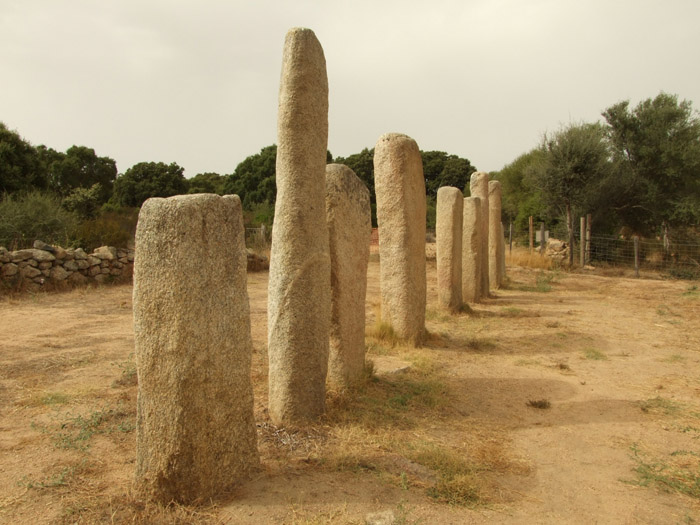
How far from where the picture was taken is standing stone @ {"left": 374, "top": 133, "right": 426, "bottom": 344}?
570 centimetres

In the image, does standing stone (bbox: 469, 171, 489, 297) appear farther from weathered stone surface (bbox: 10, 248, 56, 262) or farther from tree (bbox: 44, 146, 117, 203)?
tree (bbox: 44, 146, 117, 203)

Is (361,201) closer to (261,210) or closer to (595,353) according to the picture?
(595,353)

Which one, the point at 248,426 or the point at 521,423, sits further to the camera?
the point at 521,423

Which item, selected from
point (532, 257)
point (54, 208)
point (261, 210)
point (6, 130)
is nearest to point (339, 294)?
point (54, 208)

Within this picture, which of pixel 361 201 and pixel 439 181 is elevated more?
pixel 439 181

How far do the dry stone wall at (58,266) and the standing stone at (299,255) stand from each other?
741cm

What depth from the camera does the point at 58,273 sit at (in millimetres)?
9383

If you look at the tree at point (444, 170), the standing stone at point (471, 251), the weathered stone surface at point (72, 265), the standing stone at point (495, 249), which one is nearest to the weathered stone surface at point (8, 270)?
the weathered stone surface at point (72, 265)

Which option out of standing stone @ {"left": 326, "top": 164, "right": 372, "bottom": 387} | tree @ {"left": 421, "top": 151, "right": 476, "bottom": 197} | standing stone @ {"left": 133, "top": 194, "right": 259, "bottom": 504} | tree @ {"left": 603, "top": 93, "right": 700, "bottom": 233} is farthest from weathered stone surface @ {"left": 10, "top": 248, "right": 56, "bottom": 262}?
tree @ {"left": 421, "top": 151, "right": 476, "bottom": 197}

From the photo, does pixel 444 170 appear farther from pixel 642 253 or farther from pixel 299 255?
pixel 299 255

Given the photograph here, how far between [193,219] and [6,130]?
17.1 m

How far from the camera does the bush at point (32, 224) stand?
10.8m

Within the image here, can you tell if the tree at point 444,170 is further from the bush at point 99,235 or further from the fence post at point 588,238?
the bush at point 99,235

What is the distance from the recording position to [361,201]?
429cm
